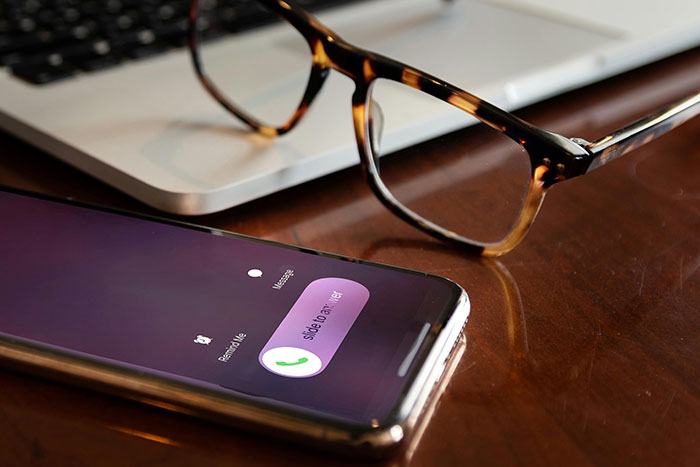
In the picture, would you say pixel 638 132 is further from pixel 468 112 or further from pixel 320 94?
pixel 320 94

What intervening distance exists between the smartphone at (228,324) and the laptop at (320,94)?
0.19ft

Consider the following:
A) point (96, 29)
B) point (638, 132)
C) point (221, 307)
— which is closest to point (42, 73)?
point (96, 29)

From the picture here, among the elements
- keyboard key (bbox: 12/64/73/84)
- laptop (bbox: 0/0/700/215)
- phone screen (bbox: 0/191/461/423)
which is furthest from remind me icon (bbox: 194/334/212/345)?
keyboard key (bbox: 12/64/73/84)

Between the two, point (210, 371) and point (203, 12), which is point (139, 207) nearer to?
point (210, 371)

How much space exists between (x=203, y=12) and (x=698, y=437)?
557 mm

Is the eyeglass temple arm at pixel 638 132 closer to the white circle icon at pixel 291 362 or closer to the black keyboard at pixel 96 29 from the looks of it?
the white circle icon at pixel 291 362

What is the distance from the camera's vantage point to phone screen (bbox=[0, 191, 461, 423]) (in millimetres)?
296

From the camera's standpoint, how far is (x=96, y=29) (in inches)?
24.5

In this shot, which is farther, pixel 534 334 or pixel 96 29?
pixel 96 29

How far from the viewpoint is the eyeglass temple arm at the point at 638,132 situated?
38 centimetres

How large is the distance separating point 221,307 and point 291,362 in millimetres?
51

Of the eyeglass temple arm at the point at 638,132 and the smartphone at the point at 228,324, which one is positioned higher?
the eyeglass temple arm at the point at 638,132

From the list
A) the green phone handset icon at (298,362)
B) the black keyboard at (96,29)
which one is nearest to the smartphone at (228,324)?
the green phone handset icon at (298,362)

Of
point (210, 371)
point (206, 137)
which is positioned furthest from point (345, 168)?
point (210, 371)
